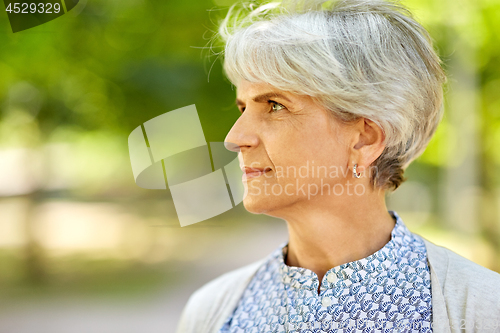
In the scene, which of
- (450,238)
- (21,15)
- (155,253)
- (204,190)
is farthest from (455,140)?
(21,15)

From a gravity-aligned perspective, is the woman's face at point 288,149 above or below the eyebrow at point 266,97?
below

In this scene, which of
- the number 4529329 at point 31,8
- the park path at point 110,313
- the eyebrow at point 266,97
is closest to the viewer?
the eyebrow at point 266,97


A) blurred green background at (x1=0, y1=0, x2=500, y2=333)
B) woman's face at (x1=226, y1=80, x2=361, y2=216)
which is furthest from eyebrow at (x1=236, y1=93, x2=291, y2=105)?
blurred green background at (x1=0, y1=0, x2=500, y2=333)

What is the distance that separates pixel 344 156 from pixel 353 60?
253 millimetres

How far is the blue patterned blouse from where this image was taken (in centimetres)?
106

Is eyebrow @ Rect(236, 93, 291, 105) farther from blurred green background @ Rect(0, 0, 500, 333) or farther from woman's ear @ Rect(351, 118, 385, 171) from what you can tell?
blurred green background @ Rect(0, 0, 500, 333)

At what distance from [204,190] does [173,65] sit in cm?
126

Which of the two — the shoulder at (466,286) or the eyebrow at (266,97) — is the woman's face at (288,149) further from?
the shoulder at (466,286)

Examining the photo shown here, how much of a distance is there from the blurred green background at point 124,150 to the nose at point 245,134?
1.30 metres

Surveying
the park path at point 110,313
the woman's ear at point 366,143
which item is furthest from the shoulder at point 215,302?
the park path at point 110,313

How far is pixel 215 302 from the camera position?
134 centimetres

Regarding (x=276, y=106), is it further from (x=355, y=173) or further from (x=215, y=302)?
(x=215, y=302)

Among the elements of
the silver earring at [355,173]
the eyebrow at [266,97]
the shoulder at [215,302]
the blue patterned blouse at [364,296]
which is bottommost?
the shoulder at [215,302]

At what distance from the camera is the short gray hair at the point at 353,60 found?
1036mm
